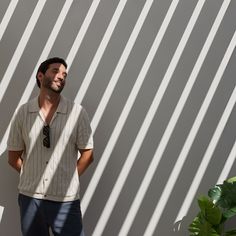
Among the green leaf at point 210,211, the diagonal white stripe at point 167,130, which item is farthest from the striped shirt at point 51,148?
the green leaf at point 210,211

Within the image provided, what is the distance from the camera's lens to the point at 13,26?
119 inches

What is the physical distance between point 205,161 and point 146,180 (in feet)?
1.40

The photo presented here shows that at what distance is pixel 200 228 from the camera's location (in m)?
2.88

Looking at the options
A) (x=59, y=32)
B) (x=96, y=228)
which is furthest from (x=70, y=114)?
(x=96, y=228)

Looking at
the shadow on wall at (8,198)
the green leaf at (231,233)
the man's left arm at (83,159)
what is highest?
the man's left arm at (83,159)

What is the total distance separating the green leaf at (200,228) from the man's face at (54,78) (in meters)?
1.23

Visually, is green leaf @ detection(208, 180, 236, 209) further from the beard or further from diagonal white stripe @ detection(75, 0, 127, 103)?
the beard

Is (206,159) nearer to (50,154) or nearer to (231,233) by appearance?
(231,233)

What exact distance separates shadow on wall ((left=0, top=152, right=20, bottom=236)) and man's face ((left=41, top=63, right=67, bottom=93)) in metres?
0.67

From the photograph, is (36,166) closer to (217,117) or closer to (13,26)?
(13,26)

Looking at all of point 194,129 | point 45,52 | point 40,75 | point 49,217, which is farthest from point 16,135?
point 194,129

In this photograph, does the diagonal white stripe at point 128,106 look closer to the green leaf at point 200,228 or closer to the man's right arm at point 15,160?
the man's right arm at point 15,160

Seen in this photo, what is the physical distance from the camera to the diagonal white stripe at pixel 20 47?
304 cm

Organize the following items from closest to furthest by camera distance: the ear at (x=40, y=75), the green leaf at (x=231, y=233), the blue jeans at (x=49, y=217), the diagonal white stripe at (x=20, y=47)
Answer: the blue jeans at (x=49, y=217), the ear at (x=40, y=75), the green leaf at (x=231, y=233), the diagonal white stripe at (x=20, y=47)
